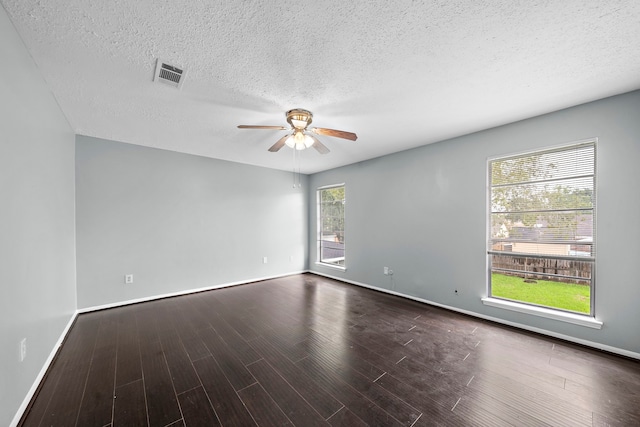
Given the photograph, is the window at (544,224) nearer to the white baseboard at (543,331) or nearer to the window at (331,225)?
the white baseboard at (543,331)

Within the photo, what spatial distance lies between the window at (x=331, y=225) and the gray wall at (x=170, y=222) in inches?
31.9

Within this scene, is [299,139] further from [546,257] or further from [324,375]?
[546,257]

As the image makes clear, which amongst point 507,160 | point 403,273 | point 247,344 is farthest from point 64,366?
point 507,160

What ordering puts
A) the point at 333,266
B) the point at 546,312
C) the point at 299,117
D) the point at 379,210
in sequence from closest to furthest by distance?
the point at 299,117 → the point at 546,312 → the point at 379,210 → the point at 333,266

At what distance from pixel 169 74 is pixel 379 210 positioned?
3.60 metres

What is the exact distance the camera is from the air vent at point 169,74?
1836 mm

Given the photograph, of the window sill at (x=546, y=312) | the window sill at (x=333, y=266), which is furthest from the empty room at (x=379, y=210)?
the window sill at (x=333, y=266)

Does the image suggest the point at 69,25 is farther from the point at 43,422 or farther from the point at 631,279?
the point at 631,279

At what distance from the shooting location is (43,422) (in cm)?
152

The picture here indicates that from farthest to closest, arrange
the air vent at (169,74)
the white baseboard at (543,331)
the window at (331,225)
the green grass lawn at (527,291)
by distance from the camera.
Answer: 1. the window at (331,225)
2. the green grass lawn at (527,291)
3. the white baseboard at (543,331)
4. the air vent at (169,74)

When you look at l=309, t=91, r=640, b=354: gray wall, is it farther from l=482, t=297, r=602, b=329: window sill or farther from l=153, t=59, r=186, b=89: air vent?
l=153, t=59, r=186, b=89: air vent

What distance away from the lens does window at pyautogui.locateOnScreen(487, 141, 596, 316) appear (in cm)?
250

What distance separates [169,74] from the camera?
6.32ft

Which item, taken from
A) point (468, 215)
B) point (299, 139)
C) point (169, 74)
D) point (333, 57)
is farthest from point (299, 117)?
point (468, 215)
